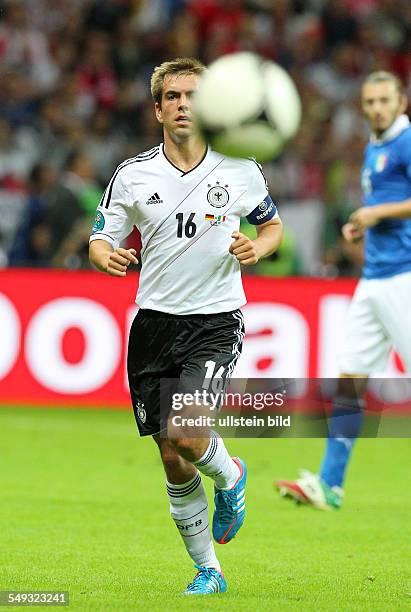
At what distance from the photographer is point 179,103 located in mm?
5461

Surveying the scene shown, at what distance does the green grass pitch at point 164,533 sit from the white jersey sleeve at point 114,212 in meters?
1.56

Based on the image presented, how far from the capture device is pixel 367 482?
366 inches

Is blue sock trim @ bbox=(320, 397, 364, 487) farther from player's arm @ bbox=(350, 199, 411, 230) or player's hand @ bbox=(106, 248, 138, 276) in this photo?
player's hand @ bbox=(106, 248, 138, 276)

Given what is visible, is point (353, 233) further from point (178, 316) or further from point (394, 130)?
point (178, 316)

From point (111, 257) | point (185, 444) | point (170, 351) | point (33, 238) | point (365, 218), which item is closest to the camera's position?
point (185, 444)

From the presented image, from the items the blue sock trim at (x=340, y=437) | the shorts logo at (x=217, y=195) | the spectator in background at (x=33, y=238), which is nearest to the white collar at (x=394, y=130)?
the blue sock trim at (x=340, y=437)

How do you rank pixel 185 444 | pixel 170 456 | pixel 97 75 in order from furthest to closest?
pixel 97 75, pixel 170 456, pixel 185 444

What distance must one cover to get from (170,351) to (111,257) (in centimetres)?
52

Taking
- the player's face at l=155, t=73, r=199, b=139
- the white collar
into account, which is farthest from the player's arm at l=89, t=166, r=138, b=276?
the white collar

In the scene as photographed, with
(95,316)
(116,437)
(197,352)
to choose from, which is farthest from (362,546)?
(95,316)

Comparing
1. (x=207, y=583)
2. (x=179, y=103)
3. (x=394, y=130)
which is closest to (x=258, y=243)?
(x=179, y=103)

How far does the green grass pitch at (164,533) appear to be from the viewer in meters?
5.43

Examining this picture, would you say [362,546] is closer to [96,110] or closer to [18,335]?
[18,335]

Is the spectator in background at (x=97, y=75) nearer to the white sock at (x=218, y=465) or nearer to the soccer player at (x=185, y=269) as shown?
the soccer player at (x=185, y=269)
